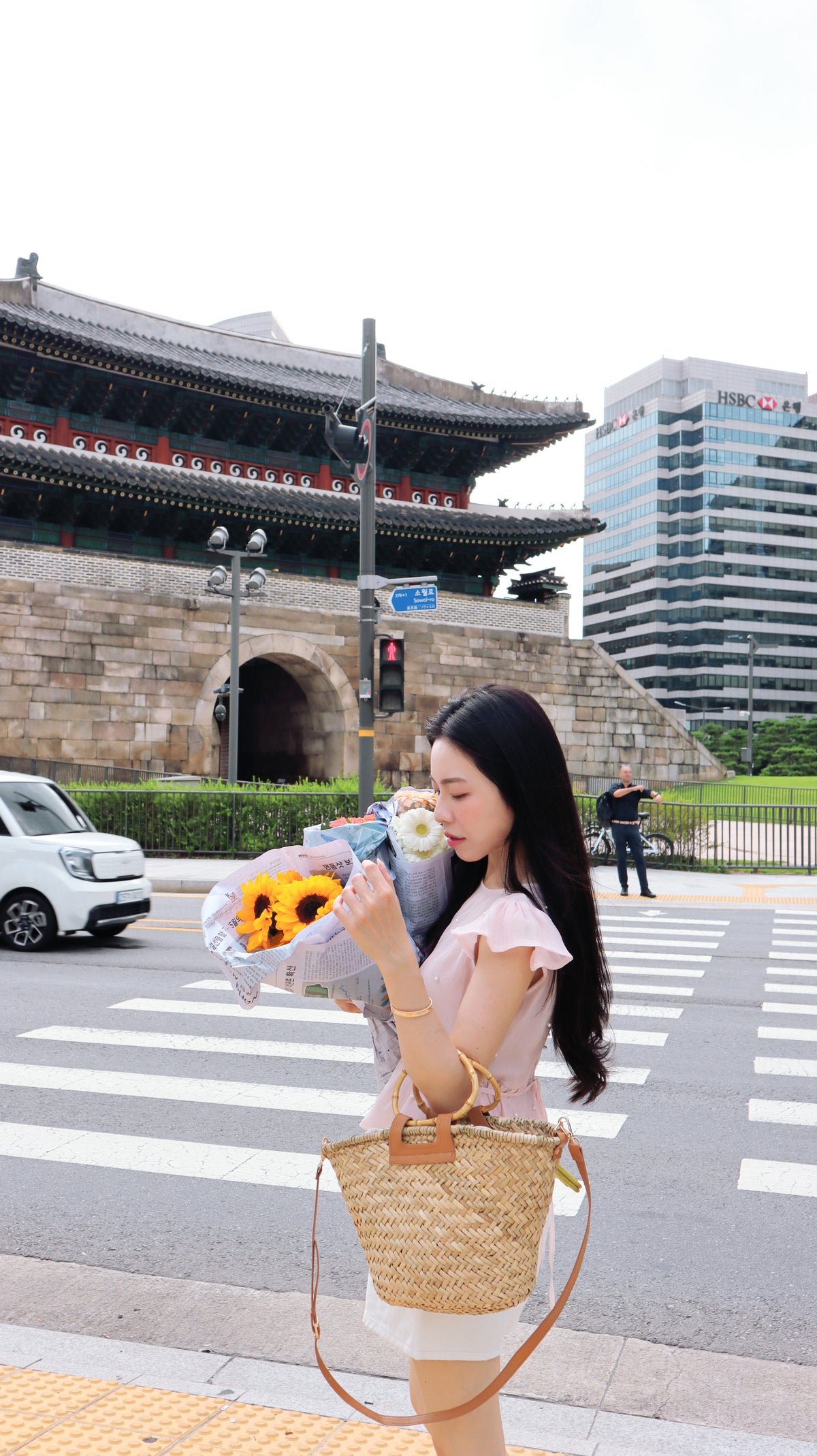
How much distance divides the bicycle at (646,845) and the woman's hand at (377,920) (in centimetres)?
1875

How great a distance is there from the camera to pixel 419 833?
82.2 inches

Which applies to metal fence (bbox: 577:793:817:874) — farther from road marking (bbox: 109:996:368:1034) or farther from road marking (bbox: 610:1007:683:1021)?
road marking (bbox: 109:996:368:1034)

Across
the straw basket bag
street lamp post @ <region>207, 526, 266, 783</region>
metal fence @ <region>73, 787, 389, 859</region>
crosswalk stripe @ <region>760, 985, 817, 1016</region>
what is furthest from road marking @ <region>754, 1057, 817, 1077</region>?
street lamp post @ <region>207, 526, 266, 783</region>

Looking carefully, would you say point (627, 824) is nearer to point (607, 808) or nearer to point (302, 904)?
point (607, 808)

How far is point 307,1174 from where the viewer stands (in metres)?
4.93

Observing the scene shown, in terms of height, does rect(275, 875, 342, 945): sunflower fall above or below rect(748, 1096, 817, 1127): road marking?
above

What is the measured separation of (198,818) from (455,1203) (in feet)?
58.4

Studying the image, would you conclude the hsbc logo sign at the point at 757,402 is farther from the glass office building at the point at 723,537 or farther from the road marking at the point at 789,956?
the road marking at the point at 789,956

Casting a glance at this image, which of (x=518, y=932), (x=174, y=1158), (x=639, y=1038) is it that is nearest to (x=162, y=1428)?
(x=518, y=932)

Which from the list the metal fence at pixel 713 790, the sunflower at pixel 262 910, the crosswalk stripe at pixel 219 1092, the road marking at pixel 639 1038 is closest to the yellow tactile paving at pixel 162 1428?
the sunflower at pixel 262 910

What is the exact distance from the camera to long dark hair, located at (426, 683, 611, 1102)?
2027 mm

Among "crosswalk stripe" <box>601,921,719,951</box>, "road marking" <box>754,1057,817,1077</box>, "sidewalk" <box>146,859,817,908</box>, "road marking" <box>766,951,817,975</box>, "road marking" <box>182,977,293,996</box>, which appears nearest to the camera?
"road marking" <box>754,1057,817,1077</box>

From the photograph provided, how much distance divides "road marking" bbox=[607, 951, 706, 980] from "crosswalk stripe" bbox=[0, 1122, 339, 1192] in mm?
5414

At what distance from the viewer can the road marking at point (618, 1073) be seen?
653 cm
